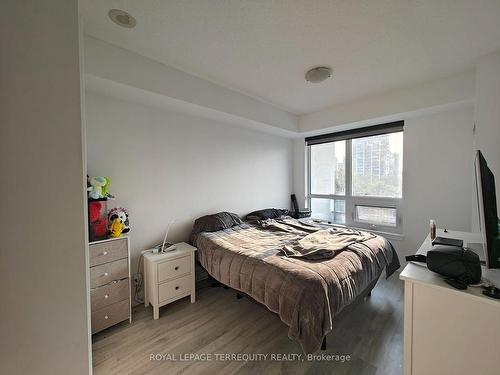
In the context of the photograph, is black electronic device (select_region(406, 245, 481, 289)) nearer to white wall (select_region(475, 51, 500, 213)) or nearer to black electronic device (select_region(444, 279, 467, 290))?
black electronic device (select_region(444, 279, 467, 290))

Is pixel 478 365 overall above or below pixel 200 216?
below

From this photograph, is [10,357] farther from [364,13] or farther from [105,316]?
[364,13]

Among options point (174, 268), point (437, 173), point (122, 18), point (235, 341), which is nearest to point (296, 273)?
point (235, 341)

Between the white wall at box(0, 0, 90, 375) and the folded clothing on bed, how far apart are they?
1567mm

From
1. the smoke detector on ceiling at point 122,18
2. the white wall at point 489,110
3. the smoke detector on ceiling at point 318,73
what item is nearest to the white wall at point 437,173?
the white wall at point 489,110

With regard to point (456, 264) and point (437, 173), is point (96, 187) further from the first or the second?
point (437, 173)

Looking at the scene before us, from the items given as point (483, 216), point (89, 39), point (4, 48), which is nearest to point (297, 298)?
point (483, 216)

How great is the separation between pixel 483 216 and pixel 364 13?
1.50 m

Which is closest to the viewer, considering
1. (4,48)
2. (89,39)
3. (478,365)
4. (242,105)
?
(4,48)

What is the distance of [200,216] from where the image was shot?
289cm

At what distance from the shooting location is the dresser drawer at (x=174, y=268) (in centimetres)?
206

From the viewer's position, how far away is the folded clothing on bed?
1.85m

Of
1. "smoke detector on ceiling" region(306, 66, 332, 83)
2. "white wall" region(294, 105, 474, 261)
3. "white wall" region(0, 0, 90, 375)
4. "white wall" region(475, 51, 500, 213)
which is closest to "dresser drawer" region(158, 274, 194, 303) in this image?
"white wall" region(0, 0, 90, 375)

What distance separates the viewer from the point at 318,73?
7.23 ft
